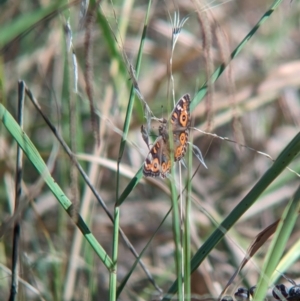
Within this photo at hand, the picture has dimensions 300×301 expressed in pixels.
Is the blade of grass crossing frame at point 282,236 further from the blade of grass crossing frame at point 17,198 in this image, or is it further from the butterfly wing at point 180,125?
the blade of grass crossing frame at point 17,198

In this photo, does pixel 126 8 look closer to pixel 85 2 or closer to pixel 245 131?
pixel 245 131

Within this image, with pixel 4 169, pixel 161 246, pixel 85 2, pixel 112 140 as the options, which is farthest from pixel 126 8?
pixel 85 2

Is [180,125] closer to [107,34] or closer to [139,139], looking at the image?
[107,34]

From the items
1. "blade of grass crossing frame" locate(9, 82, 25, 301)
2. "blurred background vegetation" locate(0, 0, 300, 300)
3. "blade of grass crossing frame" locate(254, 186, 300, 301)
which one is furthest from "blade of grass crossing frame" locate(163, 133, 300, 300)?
"blurred background vegetation" locate(0, 0, 300, 300)

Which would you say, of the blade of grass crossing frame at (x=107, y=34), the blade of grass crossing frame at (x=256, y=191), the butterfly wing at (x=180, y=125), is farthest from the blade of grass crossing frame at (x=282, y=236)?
the blade of grass crossing frame at (x=107, y=34)

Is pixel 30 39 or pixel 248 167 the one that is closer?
pixel 30 39

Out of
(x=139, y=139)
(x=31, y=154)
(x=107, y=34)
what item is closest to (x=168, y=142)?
(x=31, y=154)

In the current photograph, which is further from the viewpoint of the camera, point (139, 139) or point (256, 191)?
point (139, 139)
